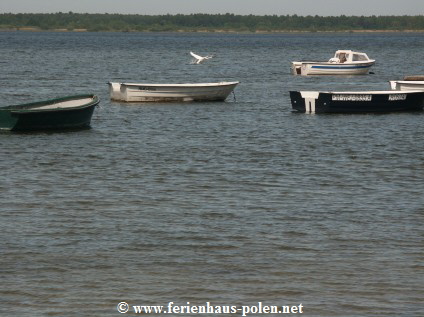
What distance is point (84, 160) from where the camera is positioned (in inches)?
1076

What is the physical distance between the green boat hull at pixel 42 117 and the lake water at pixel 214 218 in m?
0.37

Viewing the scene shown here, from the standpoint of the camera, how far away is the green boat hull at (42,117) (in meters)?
32.1

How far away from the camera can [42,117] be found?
107ft

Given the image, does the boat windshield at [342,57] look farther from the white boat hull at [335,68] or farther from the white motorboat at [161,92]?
the white motorboat at [161,92]

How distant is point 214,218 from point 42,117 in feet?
49.3

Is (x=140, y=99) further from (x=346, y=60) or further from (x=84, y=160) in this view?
(x=346, y=60)

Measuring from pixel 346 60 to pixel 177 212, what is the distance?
178 ft

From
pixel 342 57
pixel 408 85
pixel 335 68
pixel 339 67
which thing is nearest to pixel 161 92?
pixel 408 85

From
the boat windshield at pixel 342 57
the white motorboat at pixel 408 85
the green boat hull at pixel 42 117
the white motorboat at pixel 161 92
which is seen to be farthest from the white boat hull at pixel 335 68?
the green boat hull at pixel 42 117

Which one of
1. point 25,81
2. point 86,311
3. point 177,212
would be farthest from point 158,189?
point 25,81

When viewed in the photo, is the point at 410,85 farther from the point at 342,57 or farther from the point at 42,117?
the point at 342,57

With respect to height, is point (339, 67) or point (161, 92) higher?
point (161, 92)

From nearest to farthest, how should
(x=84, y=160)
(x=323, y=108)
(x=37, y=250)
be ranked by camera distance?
(x=37, y=250) → (x=84, y=160) → (x=323, y=108)

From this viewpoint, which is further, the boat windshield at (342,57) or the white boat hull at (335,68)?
the boat windshield at (342,57)
